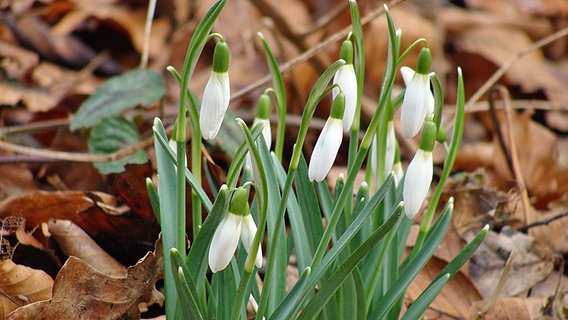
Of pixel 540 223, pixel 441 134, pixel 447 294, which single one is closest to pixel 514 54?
pixel 540 223

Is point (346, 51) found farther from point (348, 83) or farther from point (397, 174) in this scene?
point (397, 174)

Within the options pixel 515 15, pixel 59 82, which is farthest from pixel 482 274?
pixel 515 15

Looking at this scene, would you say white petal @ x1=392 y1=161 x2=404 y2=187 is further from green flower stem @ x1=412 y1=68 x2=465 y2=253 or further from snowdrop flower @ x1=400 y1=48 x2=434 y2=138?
snowdrop flower @ x1=400 y1=48 x2=434 y2=138

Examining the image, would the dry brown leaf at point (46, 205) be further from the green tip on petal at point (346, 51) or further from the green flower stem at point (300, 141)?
the green tip on petal at point (346, 51)

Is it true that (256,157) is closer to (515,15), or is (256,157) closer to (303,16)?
(303,16)

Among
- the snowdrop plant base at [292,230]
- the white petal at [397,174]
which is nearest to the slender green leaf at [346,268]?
the snowdrop plant base at [292,230]

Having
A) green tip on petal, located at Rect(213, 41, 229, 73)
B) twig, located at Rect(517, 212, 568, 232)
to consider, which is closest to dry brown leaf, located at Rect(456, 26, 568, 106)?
twig, located at Rect(517, 212, 568, 232)
